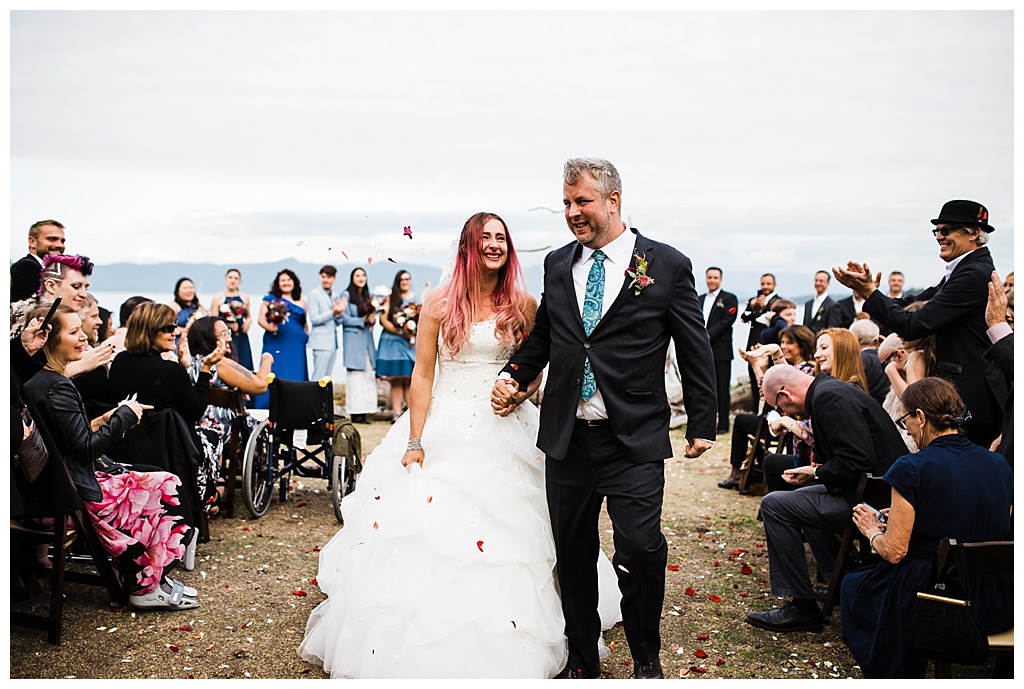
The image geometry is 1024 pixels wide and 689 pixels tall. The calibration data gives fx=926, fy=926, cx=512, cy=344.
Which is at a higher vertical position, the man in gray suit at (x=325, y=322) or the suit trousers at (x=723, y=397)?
the man in gray suit at (x=325, y=322)

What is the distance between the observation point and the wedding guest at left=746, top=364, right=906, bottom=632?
14.8 ft

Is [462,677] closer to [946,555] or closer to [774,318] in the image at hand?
[946,555]

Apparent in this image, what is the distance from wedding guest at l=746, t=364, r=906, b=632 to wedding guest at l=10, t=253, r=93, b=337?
3.65 metres

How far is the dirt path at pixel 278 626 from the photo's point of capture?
4031 mm

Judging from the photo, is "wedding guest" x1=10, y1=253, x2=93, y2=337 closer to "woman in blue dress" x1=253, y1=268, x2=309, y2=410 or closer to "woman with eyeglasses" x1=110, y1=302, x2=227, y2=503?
"woman with eyeglasses" x1=110, y1=302, x2=227, y2=503

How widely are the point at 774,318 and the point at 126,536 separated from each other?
810 centimetres

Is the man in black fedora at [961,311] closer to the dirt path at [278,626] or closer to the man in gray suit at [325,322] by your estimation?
the dirt path at [278,626]

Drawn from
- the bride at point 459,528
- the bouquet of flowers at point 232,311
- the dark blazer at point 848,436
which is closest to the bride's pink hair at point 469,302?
the bride at point 459,528

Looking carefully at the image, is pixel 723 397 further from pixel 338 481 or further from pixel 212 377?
pixel 212 377

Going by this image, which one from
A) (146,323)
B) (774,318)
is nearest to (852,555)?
(146,323)

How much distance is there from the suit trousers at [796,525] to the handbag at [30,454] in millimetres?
3404

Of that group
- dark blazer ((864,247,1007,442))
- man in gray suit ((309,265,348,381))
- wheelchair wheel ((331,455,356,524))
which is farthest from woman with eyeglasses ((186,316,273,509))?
man in gray suit ((309,265,348,381))

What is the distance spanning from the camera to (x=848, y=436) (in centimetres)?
448

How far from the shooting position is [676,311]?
366 cm
